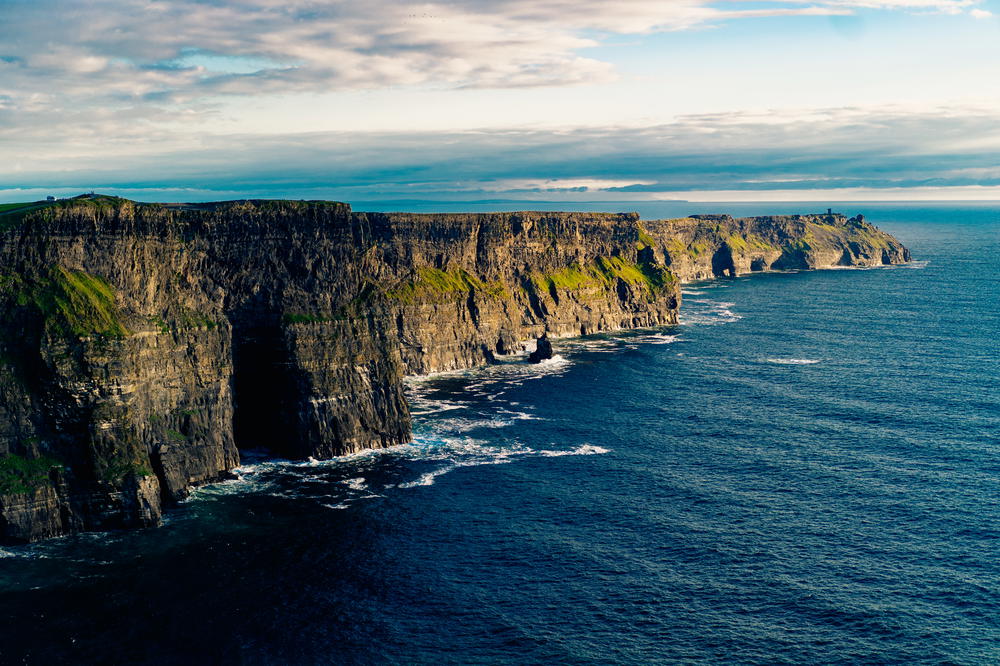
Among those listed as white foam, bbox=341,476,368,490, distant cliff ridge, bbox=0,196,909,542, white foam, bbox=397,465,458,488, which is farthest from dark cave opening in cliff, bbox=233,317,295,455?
white foam, bbox=397,465,458,488

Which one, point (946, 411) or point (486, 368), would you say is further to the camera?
point (486, 368)

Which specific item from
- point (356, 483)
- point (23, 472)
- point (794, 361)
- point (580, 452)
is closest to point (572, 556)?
point (580, 452)

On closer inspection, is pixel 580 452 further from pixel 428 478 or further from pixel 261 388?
pixel 261 388

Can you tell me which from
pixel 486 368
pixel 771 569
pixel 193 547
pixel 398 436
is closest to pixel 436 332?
pixel 486 368

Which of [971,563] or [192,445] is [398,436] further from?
[971,563]

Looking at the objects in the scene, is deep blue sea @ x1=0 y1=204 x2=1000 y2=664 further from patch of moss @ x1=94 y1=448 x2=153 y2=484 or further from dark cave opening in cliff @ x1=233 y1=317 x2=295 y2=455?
patch of moss @ x1=94 y1=448 x2=153 y2=484

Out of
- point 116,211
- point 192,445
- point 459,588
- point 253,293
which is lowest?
point 459,588
